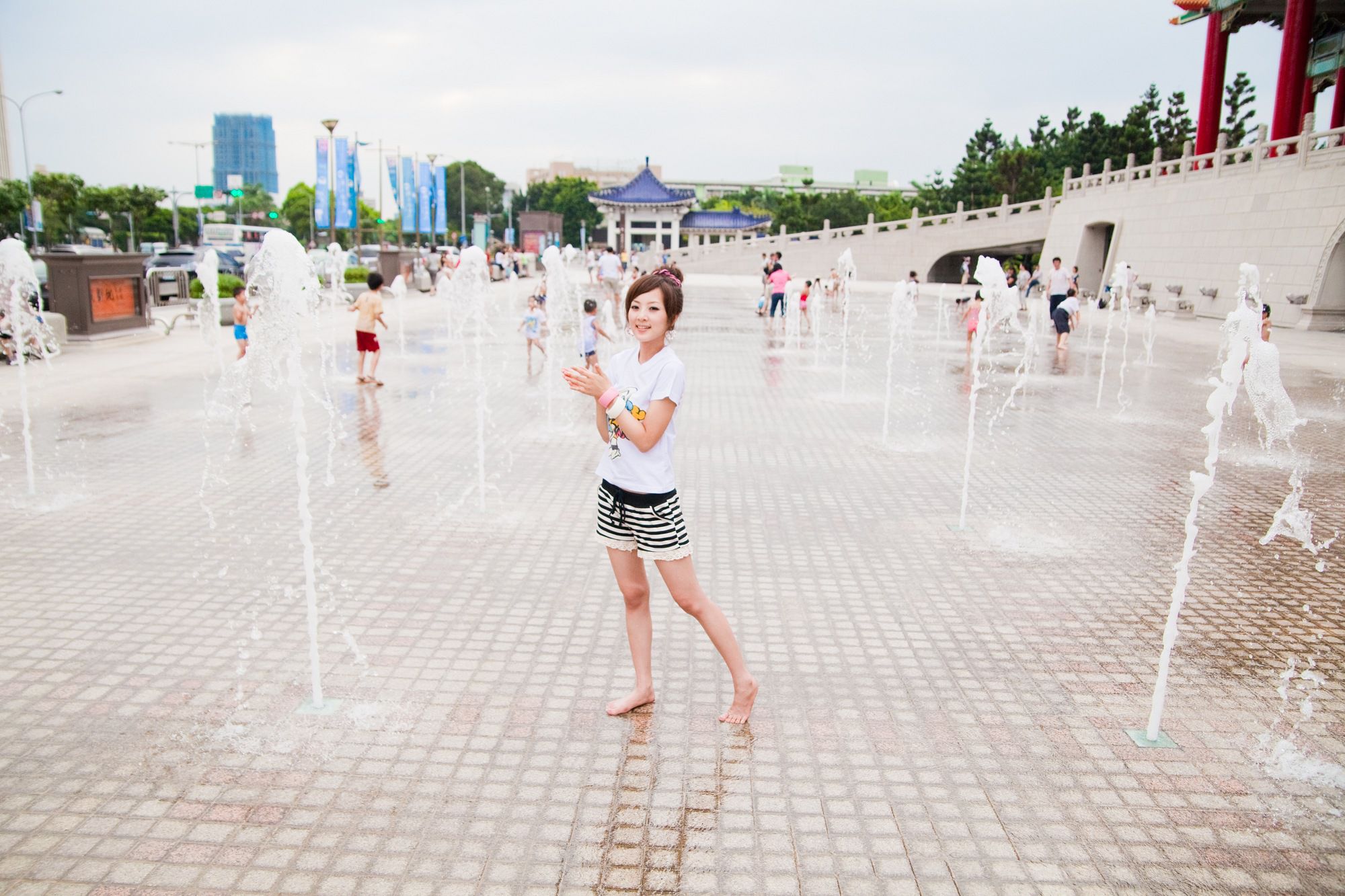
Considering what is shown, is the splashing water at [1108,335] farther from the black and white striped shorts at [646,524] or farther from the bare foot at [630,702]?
the black and white striped shorts at [646,524]

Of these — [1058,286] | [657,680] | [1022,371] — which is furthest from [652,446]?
[1058,286]

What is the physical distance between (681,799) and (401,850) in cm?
93

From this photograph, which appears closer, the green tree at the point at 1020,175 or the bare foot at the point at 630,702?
the bare foot at the point at 630,702

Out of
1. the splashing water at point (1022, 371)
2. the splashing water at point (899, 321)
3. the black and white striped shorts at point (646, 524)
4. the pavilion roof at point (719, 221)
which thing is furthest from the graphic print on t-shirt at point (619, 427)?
the pavilion roof at point (719, 221)

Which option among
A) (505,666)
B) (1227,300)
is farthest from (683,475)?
(1227,300)

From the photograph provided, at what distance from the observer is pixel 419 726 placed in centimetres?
377

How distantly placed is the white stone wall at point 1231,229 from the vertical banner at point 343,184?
1065 inches

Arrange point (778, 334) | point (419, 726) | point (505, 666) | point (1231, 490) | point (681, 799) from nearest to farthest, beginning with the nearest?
point (681, 799) < point (419, 726) < point (505, 666) < point (1231, 490) < point (778, 334)

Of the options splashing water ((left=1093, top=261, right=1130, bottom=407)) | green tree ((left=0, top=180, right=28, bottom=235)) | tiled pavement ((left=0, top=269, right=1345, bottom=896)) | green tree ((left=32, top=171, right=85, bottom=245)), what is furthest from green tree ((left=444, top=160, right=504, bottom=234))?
tiled pavement ((left=0, top=269, right=1345, bottom=896))

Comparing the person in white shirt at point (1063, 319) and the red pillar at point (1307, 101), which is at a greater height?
the red pillar at point (1307, 101)

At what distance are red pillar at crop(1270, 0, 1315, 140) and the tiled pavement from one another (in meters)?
27.3

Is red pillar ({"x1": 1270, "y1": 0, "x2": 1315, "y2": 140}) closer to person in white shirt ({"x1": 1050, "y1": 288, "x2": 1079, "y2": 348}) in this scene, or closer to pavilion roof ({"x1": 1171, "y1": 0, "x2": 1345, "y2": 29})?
pavilion roof ({"x1": 1171, "y1": 0, "x2": 1345, "y2": 29})

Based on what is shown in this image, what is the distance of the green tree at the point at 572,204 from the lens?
9694 centimetres

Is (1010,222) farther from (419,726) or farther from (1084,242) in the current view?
(419,726)
